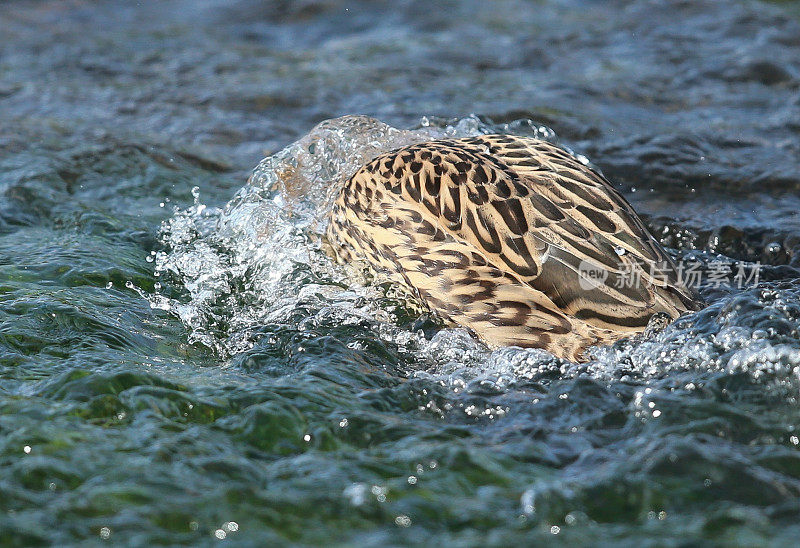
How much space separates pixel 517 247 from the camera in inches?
206

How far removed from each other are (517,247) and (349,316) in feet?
3.56

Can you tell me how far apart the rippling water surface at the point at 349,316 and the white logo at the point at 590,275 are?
1.21ft

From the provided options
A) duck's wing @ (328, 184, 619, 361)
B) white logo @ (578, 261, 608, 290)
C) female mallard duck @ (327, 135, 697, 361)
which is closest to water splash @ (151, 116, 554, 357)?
duck's wing @ (328, 184, 619, 361)

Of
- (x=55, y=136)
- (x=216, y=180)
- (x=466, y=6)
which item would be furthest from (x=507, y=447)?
(x=466, y=6)

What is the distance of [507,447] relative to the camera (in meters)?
4.36

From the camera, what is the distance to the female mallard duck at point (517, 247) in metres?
5.12

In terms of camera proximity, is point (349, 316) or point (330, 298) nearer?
point (349, 316)

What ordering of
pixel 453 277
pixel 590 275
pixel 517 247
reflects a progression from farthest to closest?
pixel 453 277
pixel 517 247
pixel 590 275

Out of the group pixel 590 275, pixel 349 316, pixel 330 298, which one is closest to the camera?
pixel 590 275

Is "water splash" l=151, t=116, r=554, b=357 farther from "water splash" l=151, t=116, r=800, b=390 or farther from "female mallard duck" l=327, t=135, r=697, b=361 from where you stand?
"female mallard duck" l=327, t=135, r=697, b=361

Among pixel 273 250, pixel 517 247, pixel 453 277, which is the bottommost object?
pixel 273 250

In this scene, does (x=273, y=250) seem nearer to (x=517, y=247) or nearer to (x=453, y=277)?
(x=453, y=277)

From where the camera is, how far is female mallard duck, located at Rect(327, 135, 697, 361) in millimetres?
5117

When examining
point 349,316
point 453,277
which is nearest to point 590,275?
point 453,277
